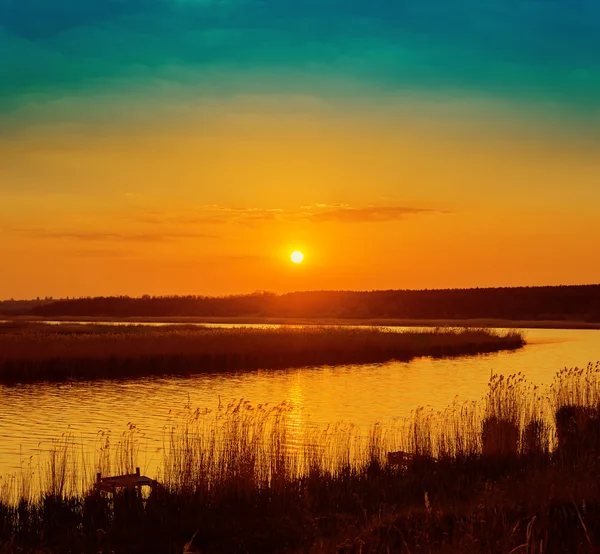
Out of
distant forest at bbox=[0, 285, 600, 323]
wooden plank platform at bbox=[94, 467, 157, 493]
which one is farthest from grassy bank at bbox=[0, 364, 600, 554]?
distant forest at bbox=[0, 285, 600, 323]

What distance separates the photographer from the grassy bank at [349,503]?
26.6 feet

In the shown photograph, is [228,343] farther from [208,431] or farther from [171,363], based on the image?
[208,431]

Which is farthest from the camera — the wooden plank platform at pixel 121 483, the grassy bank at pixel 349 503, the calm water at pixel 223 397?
the calm water at pixel 223 397

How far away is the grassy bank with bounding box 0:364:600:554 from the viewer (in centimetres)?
812

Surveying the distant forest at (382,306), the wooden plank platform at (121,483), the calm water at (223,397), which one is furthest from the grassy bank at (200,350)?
the distant forest at (382,306)

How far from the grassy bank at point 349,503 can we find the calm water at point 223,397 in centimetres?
297

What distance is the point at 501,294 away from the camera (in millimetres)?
131875

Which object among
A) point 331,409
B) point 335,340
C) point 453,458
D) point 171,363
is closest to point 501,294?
point 335,340

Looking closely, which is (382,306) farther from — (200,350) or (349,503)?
(349,503)

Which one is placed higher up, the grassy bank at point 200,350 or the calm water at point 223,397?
the grassy bank at point 200,350

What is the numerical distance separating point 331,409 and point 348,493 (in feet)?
40.2

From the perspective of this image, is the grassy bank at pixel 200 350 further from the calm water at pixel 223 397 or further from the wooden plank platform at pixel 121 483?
the wooden plank platform at pixel 121 483

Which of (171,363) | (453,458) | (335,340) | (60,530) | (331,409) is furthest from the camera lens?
(335,340)

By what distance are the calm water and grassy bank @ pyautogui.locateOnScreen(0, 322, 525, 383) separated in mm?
2864
